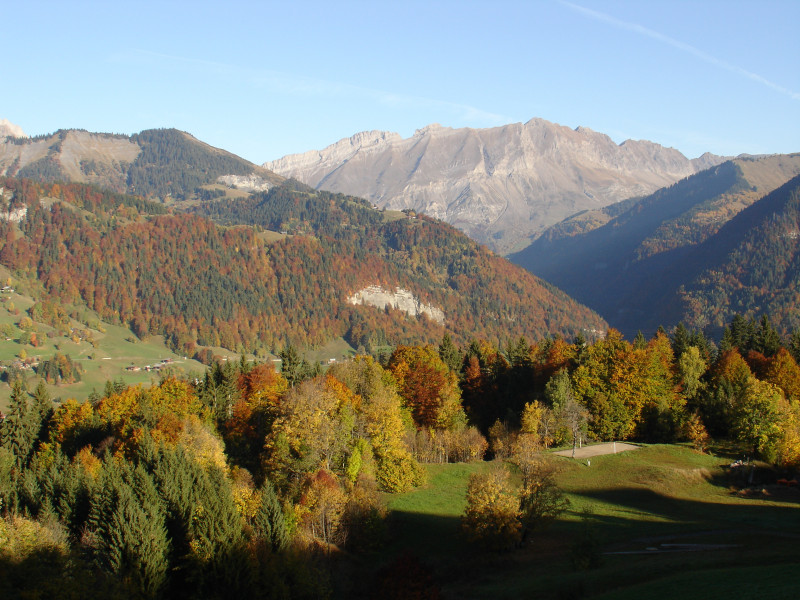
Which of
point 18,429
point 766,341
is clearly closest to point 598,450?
point 766,341

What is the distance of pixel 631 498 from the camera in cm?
6438

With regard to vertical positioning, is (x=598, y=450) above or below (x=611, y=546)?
above

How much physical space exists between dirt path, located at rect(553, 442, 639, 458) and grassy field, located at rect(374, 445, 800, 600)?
6.82 feet

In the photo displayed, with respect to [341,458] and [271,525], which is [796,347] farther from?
[271,525]

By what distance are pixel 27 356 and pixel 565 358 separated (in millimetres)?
170511

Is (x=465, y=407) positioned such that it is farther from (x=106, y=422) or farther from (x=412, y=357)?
(x=106, y=422)

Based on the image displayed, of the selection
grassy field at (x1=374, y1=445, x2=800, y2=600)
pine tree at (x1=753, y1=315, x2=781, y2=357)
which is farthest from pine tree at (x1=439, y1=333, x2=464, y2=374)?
pine tree at (x1=753, y1=315, x2=781, y2=357)

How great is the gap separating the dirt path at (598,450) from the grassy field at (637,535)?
81.9 inches

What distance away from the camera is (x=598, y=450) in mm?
80188

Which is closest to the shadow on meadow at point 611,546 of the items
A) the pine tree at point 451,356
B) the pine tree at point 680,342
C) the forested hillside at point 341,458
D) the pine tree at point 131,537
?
the forested hillside at point 341,458

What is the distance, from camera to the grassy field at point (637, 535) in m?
37.5

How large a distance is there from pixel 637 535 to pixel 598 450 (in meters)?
28.4

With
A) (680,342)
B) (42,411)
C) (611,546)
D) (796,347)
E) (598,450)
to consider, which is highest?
(680,342)

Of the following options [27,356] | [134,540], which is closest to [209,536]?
[134,540]
